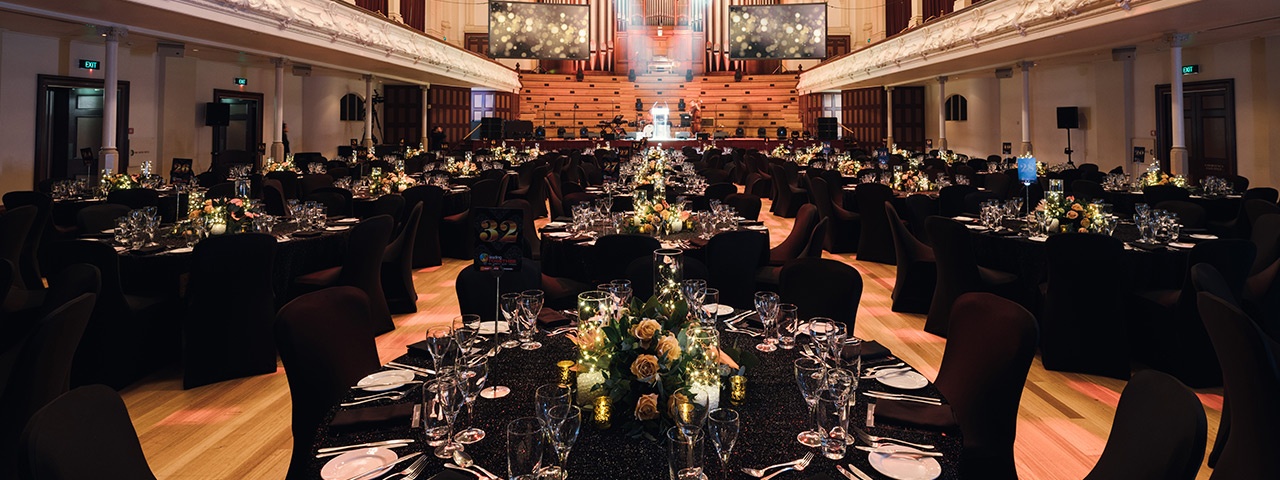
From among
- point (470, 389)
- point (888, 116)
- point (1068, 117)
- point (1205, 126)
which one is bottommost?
point (470, 389)

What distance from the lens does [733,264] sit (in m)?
4.72

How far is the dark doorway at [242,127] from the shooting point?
15836 mm

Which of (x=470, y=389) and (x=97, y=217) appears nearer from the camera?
(x=470, y=389)

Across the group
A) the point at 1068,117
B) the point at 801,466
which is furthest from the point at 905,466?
the point at 1068,117

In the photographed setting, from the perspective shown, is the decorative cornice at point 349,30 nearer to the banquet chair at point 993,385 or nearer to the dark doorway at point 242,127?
the dark doorway at point 242,127

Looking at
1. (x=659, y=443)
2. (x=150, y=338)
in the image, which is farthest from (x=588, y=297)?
(x=150, y=338)

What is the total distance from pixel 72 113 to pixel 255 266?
37.5 feet

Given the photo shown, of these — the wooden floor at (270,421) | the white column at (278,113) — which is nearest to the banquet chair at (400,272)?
the wooden floor at (270,421)

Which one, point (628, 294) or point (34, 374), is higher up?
point (628, 294)

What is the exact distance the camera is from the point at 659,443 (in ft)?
5.67

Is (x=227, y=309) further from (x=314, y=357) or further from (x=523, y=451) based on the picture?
(x=523, y=451)

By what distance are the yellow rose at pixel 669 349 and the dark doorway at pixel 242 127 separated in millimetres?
16329

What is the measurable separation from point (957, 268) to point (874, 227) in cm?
334

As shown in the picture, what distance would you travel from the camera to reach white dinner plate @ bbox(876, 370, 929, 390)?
2152mm
